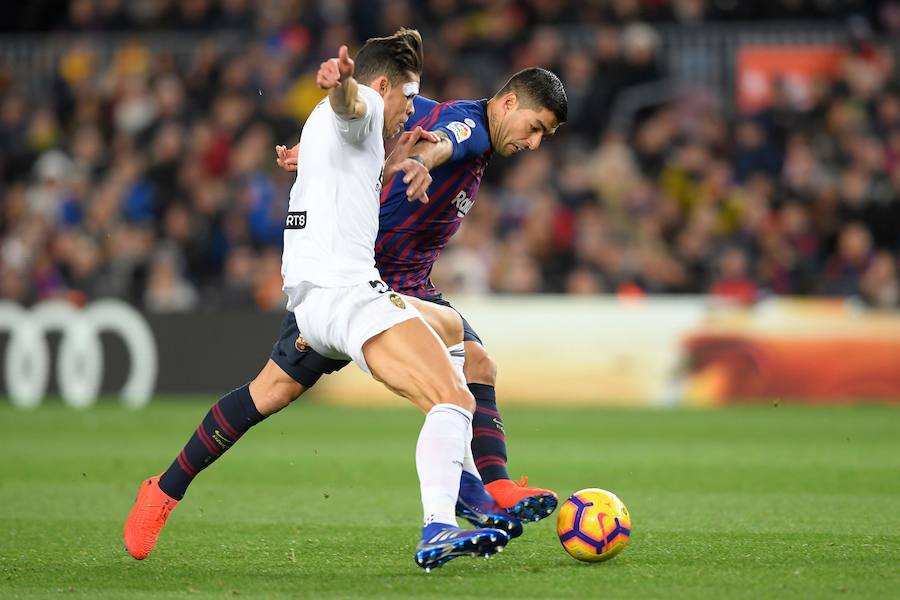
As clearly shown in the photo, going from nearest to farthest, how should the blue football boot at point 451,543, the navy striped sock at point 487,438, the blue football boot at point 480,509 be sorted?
the blue football boot at point 451,543
the blue football boot at point 480,509
the navy striped sock at point 487,438

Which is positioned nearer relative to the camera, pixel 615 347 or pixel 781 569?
pixel 781 569

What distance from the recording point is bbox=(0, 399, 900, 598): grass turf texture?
496 cm

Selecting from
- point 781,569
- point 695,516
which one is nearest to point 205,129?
point 695,516

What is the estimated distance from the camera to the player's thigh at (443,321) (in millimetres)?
5719

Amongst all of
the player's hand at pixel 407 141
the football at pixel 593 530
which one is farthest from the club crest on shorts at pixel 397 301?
the football at pixel 593 530

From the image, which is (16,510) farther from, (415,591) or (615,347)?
(615,347)

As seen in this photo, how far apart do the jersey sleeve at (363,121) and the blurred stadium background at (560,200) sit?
9.00m

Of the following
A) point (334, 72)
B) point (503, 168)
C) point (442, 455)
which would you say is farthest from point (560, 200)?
point (334, 72)

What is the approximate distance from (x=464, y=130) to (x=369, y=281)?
3.00 feet

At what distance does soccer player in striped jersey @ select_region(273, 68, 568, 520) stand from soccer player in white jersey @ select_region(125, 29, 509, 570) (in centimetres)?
47

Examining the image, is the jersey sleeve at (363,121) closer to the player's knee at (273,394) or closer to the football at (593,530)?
the player's knee at (273,394)

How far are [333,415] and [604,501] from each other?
8032mm

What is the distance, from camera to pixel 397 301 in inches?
205

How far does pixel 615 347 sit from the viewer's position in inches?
552
